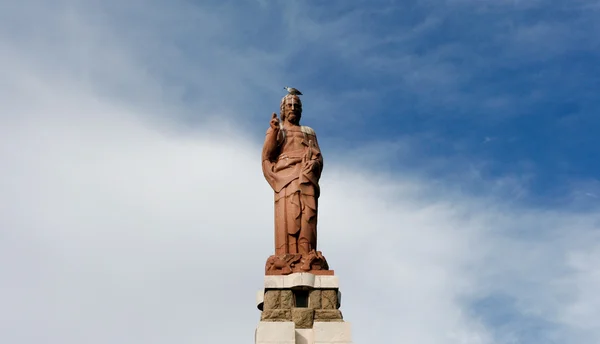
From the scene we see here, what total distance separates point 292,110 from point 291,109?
37 mm

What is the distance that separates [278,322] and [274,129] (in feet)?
17.0

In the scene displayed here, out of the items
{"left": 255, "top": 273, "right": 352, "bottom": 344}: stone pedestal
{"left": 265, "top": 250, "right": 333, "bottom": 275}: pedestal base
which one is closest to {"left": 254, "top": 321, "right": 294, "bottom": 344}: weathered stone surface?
{"left": 255, "top": 273, "right": 352, "bottom": 344}: stone pedestal

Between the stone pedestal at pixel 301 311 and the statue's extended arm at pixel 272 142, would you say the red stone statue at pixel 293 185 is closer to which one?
the statue's extended arm at pixel 272 142

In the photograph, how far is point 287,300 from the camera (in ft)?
59.5

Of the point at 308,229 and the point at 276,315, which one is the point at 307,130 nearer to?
the point at 308,229

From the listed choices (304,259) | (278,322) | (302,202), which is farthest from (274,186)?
(278,322)

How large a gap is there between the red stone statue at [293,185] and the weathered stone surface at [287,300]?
54 cm

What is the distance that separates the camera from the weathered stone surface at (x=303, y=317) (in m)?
17.8

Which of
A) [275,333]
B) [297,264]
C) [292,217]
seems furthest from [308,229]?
[275,333]

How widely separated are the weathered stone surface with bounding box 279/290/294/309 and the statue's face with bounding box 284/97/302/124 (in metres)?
4.95

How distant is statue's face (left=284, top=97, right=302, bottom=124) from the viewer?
20969mm

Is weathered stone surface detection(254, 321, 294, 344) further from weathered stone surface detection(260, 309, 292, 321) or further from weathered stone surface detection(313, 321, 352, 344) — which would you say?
weathered stone surface detection(313, 321, 352, 344)

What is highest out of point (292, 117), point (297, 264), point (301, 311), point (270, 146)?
point (292, 117)

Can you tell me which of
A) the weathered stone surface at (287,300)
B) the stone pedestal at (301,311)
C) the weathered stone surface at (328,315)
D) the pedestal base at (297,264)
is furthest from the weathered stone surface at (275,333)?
the pedestal base at (297,264)
